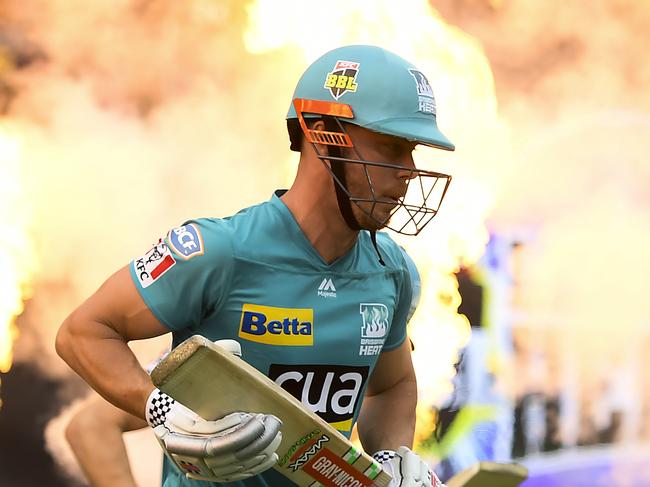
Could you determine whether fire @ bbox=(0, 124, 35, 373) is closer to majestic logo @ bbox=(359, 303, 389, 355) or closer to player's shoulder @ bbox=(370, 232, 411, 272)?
player's shoulder @ bbox=(370, 232, 411, 272)

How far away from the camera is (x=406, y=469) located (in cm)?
280

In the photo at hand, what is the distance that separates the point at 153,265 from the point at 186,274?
0.08 meters

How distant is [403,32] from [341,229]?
3.29m

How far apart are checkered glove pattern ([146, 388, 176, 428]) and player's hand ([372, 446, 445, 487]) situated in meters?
0.60

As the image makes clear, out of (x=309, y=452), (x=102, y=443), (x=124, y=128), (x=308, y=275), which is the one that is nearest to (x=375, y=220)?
(x=308, y=275)

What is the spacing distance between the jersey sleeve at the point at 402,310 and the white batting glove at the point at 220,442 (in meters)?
0.78

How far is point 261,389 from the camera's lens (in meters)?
2.33

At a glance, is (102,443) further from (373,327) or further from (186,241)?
(186,241)

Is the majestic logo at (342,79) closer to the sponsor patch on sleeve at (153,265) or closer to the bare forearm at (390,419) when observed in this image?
the sponsor patch on sleeve at (153,265)

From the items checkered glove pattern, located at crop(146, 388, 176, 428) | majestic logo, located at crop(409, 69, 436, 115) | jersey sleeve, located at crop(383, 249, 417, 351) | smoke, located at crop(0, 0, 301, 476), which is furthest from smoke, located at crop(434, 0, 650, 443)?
checkered glove pattern, located at crop(146, 388, 176, 428)

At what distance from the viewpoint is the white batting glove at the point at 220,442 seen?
88.2 inches

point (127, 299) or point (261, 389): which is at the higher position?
point (127, 299)

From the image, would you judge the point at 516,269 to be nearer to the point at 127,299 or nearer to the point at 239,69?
the point at 239,69

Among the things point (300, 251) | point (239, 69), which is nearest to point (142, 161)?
point (239, 69)
